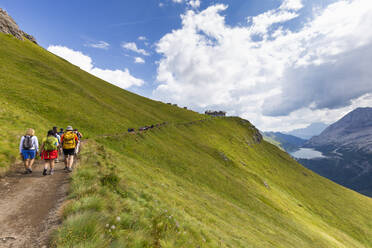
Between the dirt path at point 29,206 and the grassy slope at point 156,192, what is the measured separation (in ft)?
2.13

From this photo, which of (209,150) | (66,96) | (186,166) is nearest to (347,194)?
(209,150)

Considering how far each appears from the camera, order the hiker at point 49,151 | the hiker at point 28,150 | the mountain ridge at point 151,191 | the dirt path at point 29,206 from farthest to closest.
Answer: the hiker at point 49,151
the hiker at point 28,150
the mountain ridge at point 151,191
the dirt path at point 29,206

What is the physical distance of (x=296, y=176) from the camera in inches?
3920

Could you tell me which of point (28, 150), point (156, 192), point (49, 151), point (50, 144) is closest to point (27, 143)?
point (28, 150)

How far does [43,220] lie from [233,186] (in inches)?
1603

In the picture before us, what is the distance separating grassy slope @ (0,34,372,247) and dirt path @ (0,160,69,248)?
2.13 feet

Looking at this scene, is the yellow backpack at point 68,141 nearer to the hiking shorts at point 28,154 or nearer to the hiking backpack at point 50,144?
the hiking backpack at point 50,144

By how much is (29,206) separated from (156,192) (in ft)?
31.9

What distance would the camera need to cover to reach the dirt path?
4969mm

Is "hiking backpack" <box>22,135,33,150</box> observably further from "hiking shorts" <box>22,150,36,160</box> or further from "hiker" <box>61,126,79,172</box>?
"hiker" <box>61,126,79,172</box>

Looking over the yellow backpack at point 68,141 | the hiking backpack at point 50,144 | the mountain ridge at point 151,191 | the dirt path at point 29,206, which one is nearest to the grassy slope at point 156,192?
the mountain ridge at point 151,191

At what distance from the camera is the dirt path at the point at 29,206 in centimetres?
497

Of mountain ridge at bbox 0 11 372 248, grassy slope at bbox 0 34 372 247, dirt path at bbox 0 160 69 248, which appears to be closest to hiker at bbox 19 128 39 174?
dirt path at bbox 0 160 69 248

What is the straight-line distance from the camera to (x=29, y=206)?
6793mm
